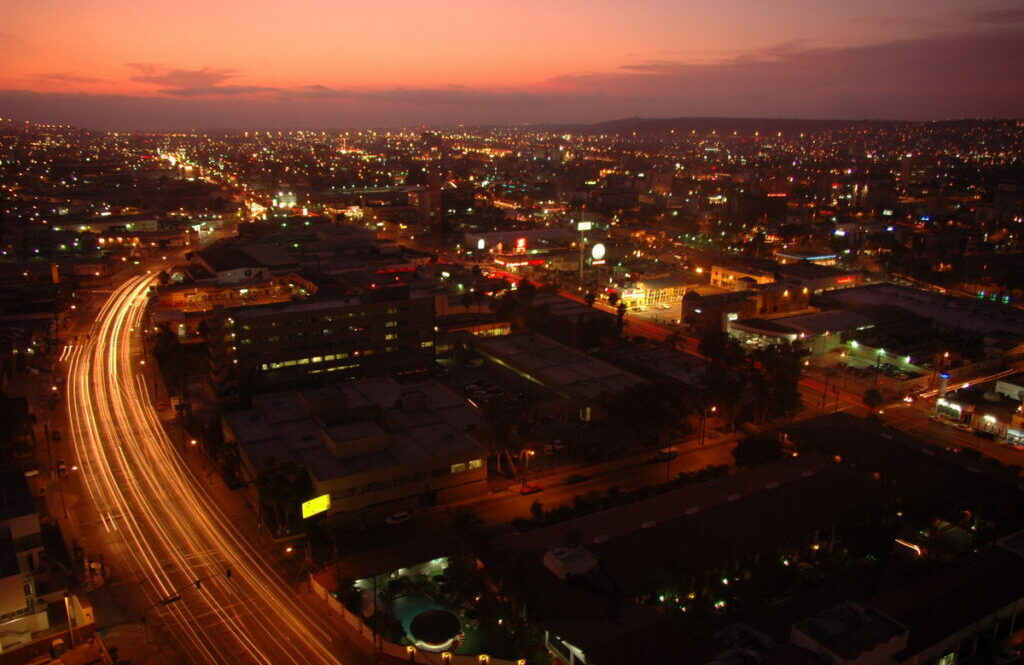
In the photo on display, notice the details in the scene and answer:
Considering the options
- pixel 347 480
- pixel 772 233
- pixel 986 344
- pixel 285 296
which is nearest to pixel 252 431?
pixel 347 480

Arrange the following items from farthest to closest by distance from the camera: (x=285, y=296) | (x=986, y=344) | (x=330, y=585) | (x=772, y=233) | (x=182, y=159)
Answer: (x=182, y=159) < (x=772, y=233) < (x=285, y=296) < (x=986, y=344) < (x=330, y=585)

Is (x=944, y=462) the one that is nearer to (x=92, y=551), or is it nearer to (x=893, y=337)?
(x=893, y=337)

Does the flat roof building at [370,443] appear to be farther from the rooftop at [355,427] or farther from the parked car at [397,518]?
the parked car at [397,518]

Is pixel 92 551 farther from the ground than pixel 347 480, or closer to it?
closer to it

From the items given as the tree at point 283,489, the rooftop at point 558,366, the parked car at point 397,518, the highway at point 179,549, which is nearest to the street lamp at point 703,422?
the rooftop at point 558,366

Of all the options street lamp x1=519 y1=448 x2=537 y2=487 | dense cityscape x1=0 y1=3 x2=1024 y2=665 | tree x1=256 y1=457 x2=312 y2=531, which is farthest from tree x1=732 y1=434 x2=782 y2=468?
tree x1=256 y1=457 x2=312 y2=531

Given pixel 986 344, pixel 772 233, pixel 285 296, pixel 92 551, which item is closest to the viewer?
pixel 92 551
